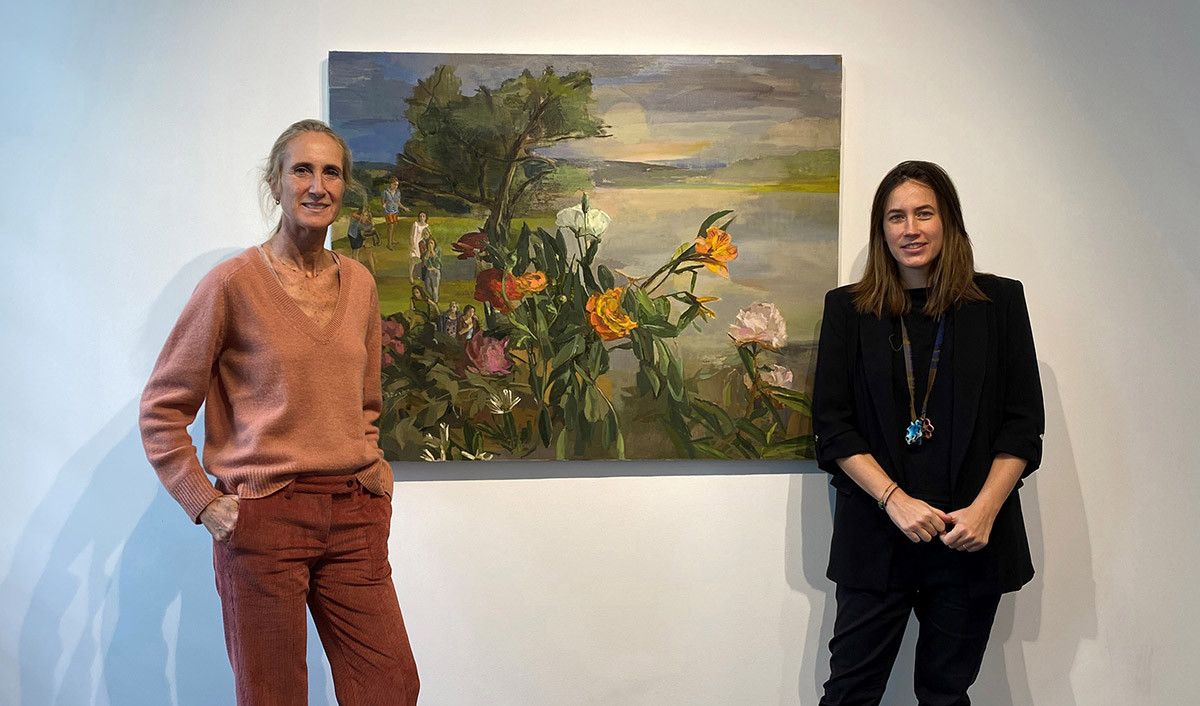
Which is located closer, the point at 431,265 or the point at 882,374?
the point at 882,374

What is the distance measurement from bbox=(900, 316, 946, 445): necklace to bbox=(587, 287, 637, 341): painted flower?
0.68 m

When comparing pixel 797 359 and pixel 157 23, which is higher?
pixel 157 23

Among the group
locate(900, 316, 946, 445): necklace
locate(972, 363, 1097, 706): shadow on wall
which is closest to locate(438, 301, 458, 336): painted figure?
locate(900, 316, 946, 445): necklace

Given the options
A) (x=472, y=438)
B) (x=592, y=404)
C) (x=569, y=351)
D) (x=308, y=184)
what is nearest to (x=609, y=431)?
(x=592, y=404)

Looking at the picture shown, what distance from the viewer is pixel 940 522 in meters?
1.88

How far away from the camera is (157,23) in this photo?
2180 mm

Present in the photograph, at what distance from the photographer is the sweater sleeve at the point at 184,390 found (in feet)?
5.32

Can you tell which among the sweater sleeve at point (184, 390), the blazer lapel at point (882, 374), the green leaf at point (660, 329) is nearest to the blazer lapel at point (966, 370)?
the blazer lapel at point (882, 374)

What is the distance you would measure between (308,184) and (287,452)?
524 millimetres

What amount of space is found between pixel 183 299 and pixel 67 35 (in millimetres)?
725

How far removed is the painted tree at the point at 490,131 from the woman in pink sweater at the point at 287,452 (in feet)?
1.35

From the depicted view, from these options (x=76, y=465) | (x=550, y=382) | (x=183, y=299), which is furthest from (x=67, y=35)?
(x=550, y=382)

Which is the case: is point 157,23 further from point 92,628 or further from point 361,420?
point 92,628

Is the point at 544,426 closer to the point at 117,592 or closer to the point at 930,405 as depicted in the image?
the point at 930,405
